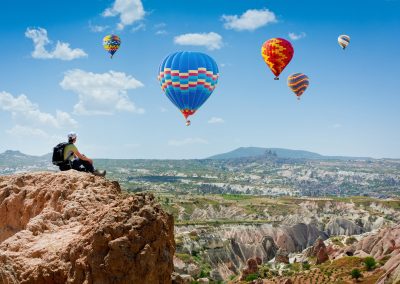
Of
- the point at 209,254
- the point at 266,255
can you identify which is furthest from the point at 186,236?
the point at 266,255

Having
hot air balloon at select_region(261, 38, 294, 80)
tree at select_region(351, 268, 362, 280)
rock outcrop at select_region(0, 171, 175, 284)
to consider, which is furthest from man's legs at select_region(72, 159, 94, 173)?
hot air balloon at select_region(261, 38, 294, 80)

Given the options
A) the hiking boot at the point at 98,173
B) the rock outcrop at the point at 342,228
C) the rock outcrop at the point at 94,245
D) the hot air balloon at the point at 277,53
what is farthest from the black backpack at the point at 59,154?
the rock outcrop at the point at 342,228

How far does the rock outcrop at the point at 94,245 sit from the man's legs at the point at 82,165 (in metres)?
1.99

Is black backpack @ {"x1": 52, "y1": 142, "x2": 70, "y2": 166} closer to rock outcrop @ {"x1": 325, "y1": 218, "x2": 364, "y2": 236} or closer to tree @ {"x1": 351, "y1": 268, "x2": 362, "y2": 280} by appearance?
tree @ {"x1": 351, "y1": 268, "x2": 362, "y2": 280}

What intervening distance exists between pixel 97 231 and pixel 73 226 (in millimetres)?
1407

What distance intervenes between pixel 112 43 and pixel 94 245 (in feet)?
211

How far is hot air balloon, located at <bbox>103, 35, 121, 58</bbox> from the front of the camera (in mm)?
69375

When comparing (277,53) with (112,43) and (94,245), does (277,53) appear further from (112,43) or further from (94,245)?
(94,245)

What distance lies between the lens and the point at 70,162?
456 inches

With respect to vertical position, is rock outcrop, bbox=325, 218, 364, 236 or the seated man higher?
the seated man

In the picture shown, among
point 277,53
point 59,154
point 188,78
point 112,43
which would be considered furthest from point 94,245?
point 112,43

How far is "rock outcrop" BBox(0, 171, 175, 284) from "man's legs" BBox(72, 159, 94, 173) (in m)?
1.99

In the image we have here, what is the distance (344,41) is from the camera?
7494cm

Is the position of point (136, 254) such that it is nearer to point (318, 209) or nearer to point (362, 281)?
point (362, 281)
